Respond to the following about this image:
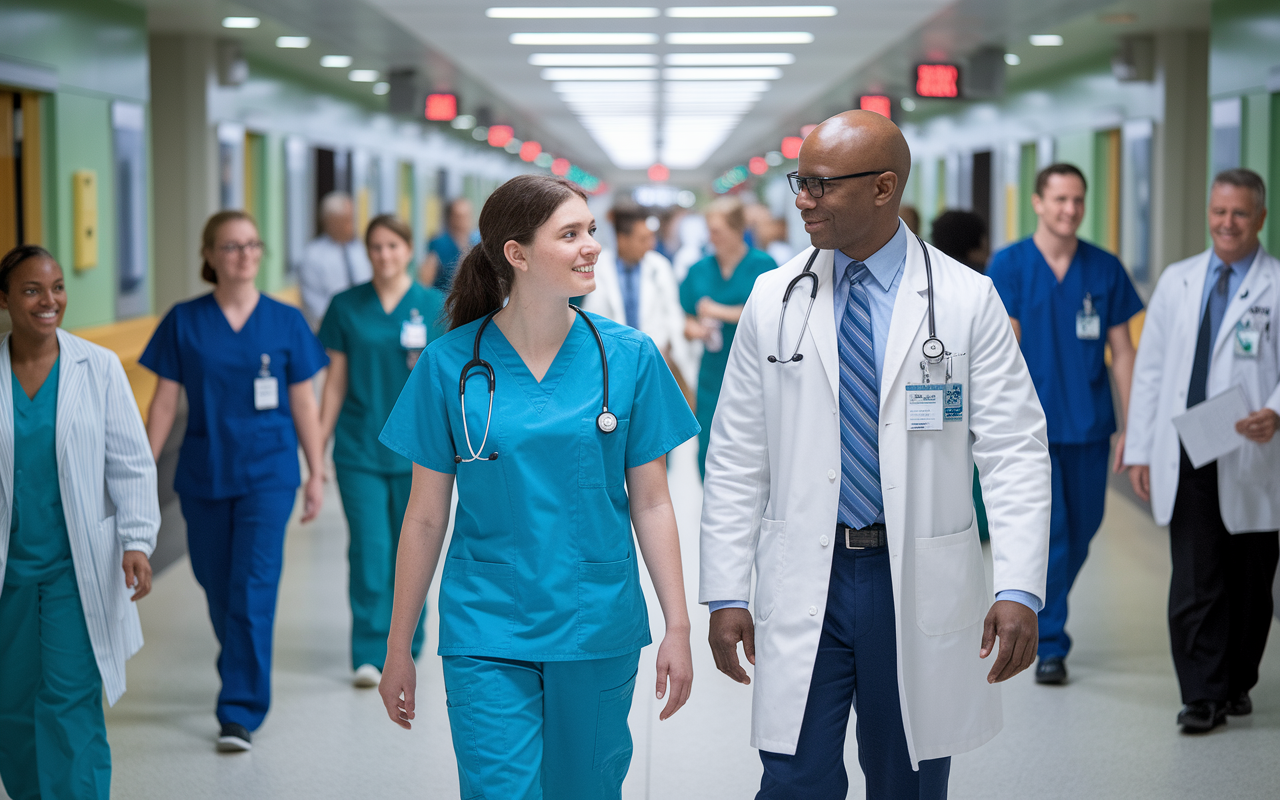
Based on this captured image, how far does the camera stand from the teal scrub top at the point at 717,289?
7.16 m

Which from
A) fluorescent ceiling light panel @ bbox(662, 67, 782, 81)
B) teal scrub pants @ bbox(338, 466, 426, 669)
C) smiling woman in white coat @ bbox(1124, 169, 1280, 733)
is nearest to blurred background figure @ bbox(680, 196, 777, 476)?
teal scrub pants @ bbox(338, 466, 426, 669)

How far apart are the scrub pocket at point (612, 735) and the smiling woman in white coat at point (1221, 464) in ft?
8.28

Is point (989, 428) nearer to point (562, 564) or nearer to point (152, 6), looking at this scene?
point (562, 564)

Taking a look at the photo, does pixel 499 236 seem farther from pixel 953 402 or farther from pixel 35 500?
pixel 35 500

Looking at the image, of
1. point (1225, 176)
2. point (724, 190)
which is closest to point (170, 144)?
point (1225, 176)

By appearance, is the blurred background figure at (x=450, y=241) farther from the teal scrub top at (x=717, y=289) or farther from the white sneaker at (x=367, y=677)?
the white sneaker at (x=367, y=677)

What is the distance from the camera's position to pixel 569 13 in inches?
374

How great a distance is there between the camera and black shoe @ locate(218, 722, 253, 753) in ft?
14.3

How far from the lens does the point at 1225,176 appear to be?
4516mm

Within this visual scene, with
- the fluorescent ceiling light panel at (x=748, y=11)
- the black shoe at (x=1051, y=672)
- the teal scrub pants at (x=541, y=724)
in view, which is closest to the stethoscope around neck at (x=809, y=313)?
the teal scrub pants at (x=541, y=724)

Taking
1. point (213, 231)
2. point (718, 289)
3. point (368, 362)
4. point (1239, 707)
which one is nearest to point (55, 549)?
point (213, 231)

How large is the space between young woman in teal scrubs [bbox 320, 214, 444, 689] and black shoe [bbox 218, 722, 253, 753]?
2.35ft

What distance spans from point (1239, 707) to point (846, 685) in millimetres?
2626

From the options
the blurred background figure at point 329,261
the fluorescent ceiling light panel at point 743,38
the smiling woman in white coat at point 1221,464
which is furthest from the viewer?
the fluorescent ceiling light panel at point 743,38
